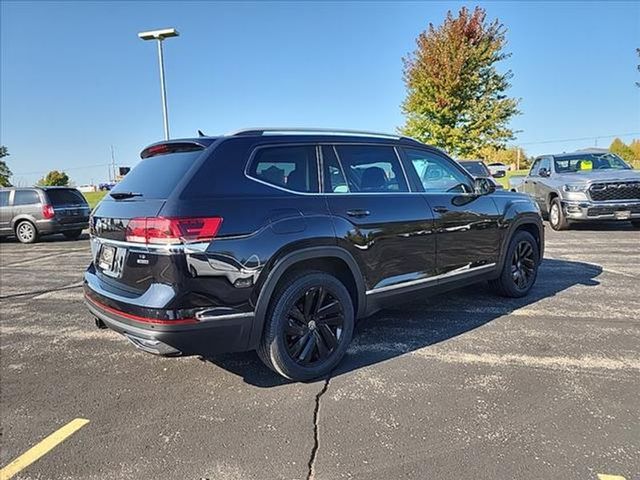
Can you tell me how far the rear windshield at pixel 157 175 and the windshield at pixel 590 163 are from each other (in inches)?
425

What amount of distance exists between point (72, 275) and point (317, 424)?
6.45 metres

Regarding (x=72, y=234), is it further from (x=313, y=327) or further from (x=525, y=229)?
(x=525, y=229)

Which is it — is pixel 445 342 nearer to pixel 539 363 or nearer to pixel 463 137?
pixel 539 363

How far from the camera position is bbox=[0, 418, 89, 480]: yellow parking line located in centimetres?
238

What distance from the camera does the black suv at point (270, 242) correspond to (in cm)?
264

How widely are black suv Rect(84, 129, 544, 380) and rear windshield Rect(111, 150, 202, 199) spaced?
0.5 inches

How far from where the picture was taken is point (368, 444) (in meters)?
2.46

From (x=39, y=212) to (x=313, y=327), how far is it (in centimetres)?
1205

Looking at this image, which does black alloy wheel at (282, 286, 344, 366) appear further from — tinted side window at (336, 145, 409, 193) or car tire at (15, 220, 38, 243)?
car tire at (15, 220, 38, 243)

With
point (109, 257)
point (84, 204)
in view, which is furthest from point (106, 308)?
point (84, 204)

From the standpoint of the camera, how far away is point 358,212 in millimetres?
3357

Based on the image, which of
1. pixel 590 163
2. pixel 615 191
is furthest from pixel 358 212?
pixel 590 163

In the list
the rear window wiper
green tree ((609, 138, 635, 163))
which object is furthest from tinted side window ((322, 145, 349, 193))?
green tree ((609, 138, 635, 163))

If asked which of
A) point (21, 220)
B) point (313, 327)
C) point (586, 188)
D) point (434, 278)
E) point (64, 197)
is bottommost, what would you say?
point (313, 327)
